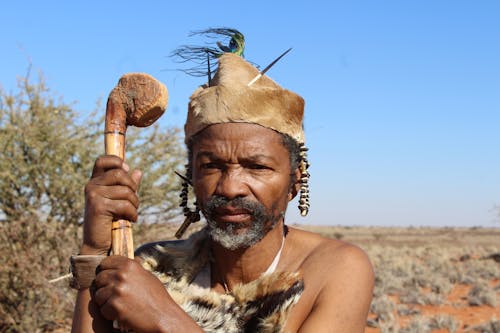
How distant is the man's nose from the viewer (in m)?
2.44

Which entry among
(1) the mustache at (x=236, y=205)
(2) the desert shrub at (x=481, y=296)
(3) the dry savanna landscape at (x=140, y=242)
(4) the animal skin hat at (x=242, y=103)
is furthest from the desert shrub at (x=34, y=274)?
(2) the desert shrub at (x=481, y=296)

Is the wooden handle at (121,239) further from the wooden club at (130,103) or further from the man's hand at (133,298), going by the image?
the wooden club at (130,103)

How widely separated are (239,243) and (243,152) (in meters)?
0.38

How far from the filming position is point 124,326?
2.06 meters

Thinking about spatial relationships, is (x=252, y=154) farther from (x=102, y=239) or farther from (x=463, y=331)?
(x=463, y=331)

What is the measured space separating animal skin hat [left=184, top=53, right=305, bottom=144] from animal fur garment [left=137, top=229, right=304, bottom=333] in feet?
1.92

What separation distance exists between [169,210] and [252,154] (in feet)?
24.8

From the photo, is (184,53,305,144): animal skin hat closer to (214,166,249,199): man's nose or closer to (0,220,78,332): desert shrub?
(214,166,249,199): man's nose

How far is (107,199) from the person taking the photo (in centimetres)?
213

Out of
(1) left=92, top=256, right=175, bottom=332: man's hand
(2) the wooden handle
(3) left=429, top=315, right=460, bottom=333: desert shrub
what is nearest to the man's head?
(2) the wooden handle

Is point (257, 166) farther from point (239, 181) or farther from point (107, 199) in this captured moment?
point (107, 199)

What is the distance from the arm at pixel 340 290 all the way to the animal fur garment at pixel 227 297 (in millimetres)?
103

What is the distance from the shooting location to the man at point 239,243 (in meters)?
2.16

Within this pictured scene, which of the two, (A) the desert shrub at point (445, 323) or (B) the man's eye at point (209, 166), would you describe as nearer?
(B) the man's eye at point (209, 166)
